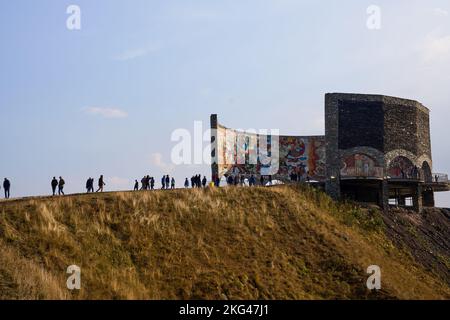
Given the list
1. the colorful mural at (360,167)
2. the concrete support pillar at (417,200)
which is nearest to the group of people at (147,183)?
the colorful mural at (360,167)

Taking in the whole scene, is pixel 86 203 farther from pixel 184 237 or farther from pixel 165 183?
pixel 165 183

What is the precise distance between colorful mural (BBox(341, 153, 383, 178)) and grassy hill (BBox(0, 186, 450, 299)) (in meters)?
5.38

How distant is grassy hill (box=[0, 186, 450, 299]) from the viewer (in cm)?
2258

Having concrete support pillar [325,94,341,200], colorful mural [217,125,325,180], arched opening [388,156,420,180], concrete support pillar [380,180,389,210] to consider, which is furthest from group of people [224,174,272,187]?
arched opening [388,156,420,180]

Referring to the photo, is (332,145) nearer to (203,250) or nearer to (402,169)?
(402,169)

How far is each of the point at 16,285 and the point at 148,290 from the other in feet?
16.3

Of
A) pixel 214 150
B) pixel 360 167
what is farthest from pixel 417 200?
pixel 214 150

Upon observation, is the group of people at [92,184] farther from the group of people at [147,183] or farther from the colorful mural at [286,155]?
the colorful mural at [286,155]

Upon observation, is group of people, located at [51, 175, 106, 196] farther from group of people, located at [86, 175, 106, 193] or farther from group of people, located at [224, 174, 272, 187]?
group of people, located at [224, 174, 272, 187]

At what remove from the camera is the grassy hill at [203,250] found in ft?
74.1

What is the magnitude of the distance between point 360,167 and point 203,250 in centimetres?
1774

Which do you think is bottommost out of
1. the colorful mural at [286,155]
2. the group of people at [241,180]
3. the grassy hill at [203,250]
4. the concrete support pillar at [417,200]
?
the grassy hill at [203,250]

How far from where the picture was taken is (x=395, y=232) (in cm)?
3531

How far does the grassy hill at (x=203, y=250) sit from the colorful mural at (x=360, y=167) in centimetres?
538
